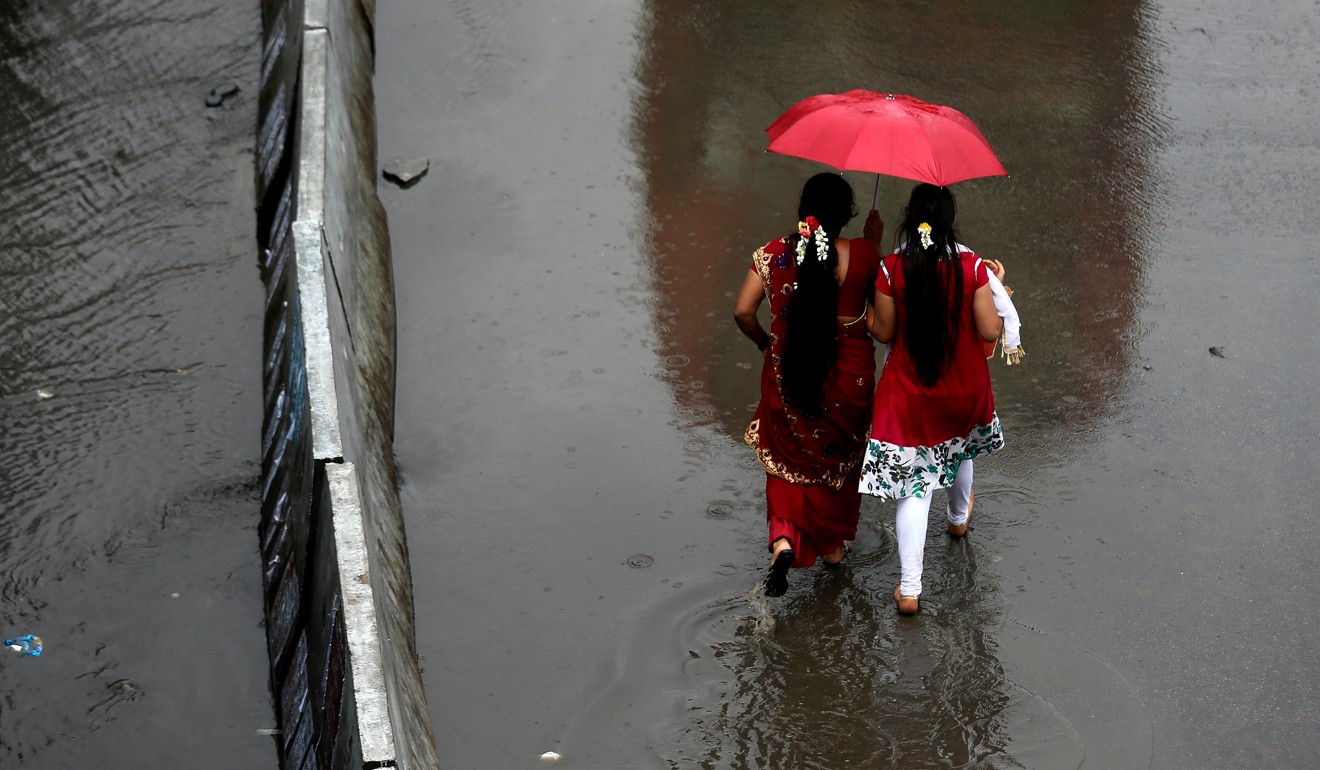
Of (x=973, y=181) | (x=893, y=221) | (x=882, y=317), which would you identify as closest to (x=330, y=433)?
(x=882, y=317)

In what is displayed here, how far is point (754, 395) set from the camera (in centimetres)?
661

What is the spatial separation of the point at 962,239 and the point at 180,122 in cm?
479

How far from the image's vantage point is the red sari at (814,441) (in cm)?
519

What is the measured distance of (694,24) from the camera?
31.9 ft

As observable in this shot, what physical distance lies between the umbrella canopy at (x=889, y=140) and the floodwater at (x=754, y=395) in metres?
1.69

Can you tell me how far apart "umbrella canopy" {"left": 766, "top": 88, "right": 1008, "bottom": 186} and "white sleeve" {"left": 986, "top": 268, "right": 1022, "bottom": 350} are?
38cm

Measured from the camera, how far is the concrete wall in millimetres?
4086

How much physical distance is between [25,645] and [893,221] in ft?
15.3

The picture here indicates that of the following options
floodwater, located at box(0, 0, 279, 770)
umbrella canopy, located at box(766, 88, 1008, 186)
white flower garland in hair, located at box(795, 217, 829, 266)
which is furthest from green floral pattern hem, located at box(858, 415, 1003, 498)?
floodwater, located at box(0, 0, 279, 770)

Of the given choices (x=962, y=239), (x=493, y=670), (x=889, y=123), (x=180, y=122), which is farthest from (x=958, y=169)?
(x=180, y=122)

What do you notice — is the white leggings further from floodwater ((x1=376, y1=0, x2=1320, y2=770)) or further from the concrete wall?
the concrete wall

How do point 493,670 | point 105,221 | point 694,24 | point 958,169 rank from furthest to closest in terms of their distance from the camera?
point 694,24, point 105,221, point 493,670, point 958,169

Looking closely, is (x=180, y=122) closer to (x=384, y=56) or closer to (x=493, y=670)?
(x=384, y=56)

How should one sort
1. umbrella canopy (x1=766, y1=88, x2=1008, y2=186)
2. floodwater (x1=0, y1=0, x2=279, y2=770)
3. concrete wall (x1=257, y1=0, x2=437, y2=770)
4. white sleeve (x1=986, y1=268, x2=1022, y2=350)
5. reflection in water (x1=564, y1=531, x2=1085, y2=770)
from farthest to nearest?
floodwater (x1=0, y1=0, x2=279, y2=770)
white sleeve (x1=986, y1=268, x2=1022, y2=350)
reflection in water (x1=564, y1=531, x2=1085, y2=770)
umbrella canopy (x1=766, y1=88, x2=1008, y2=186)
concrete wall (x1=257, y1=0, x2=437, y2=770)
